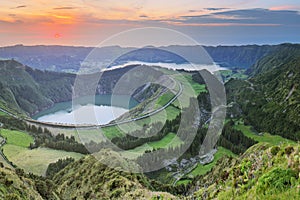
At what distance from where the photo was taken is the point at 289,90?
142 m

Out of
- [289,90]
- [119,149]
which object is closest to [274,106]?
[289,90]

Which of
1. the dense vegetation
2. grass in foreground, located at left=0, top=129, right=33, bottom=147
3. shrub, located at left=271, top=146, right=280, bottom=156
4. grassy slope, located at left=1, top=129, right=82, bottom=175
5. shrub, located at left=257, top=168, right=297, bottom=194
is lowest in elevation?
grass in foreground, located at left=0, top=129, right=33, bottom=147

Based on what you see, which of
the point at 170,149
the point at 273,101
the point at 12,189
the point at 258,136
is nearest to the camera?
the point at 12,189

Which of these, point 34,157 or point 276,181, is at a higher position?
point 276,181

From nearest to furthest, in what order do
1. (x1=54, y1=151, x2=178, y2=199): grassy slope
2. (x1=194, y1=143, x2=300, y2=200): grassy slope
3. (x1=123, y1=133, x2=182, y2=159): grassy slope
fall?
1. (x1=194, y1=143, x2=300, y2=200): grassy slope
2. (x1=54, y1=151, x2=178, y2=199): grassy slope
3. (x1=123, y1=133, x2=182, y2=159): grassy slope

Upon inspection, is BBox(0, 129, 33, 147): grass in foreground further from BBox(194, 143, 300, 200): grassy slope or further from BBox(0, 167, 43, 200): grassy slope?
BBox(194, 143, 300, 200): grassy slope

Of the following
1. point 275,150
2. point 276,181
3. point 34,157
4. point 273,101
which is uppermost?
point 276,181

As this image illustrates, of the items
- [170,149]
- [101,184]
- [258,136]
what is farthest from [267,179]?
[258,136]

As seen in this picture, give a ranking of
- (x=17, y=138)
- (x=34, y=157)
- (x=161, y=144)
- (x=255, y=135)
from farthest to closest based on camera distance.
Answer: (x=17, y=138) < (x=255, y=135) < (x=161, y=144) < (x=34, y=157)

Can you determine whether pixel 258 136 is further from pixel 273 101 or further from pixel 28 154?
pixel 28 154

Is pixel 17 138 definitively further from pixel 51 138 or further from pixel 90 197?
pixel 90 197

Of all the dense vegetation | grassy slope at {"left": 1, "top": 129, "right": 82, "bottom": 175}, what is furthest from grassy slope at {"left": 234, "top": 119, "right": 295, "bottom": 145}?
grassy slope at {"left": 1, "top": 129, "right": 82, "bottom": 175}

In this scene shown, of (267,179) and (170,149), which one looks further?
(170,149)

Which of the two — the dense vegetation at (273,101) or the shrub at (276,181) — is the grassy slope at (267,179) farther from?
the dense vegetation at (273,101)
